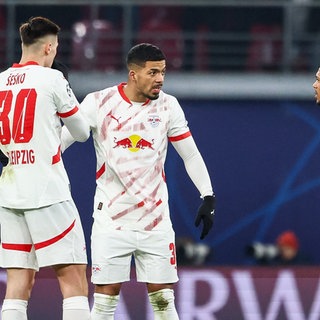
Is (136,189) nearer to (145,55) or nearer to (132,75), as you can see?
(132,75)

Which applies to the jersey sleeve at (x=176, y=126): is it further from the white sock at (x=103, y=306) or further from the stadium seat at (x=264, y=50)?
the stadium seat at (x=264, y=50)

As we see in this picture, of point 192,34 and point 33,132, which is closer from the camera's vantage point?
point 33,132

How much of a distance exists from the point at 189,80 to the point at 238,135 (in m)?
0.78

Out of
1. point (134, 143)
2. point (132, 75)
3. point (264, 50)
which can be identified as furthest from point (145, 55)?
point (264, 50)

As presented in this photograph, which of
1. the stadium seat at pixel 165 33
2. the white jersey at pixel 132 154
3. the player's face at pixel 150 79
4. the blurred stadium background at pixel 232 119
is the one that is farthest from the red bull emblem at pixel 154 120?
the stadium seat at pixel 165 33

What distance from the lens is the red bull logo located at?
271 inches

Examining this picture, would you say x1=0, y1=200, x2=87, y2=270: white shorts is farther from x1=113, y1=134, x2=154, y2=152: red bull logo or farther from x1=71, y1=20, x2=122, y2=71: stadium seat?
x1=71, y1=20, x2=122, y2=71: stadium seat

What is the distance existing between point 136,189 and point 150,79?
636 mm

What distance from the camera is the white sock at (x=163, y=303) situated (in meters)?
6.92

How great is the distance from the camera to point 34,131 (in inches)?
242

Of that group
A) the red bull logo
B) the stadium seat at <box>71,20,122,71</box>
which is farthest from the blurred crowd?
the red bull logo

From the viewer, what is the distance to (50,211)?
244 inches

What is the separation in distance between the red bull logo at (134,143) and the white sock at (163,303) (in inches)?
32.7

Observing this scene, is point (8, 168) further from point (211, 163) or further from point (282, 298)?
point (211, 163)
